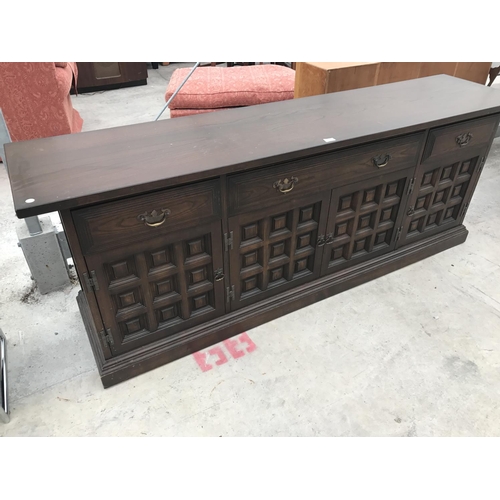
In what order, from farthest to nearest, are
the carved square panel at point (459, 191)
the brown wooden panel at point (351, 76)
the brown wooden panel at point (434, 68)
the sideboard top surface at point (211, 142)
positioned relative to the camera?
1. the brown wooden panel at point (434, 68)
2. the brown wooden panel at point (351, 76)
3. the carved square panel at point (459, 191)
4. the sideboard top surface at point (211, 142)

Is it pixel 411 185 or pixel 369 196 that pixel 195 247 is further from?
pixel 411 185

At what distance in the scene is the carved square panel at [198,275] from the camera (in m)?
1.60

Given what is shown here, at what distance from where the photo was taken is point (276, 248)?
1.74m

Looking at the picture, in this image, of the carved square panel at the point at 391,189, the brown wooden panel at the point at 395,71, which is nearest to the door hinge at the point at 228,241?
the carved square panel at the point at 391,189

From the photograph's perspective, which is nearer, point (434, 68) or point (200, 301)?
point (200, 301)

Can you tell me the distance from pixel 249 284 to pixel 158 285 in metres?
0.42

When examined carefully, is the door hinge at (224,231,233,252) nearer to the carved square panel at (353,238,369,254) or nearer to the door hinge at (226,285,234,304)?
the door hinge at (226,285,234,304)

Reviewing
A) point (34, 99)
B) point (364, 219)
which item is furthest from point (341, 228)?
point (34, 99)

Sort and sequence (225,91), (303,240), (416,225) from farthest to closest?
(225,91) → (416,225) → (303,240)

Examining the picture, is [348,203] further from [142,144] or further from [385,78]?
[385,78]

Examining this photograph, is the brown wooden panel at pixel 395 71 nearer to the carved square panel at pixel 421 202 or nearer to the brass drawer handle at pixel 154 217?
the carved square panel at pixel 421 202

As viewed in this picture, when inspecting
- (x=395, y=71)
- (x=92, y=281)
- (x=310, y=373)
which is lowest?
(x=310, y=373)

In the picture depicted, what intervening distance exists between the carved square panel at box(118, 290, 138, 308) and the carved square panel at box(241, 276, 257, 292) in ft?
1.52

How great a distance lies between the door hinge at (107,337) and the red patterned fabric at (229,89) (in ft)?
7.19
